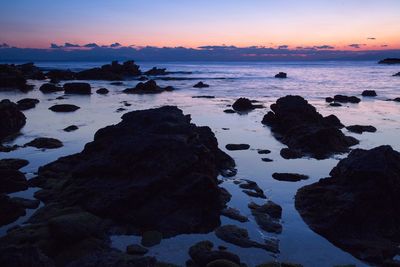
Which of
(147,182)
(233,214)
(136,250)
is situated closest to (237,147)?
(233,214)

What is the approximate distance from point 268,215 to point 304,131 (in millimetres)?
8641

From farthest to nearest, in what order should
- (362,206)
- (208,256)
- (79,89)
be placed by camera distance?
1. (79,89)
2. (362,206)
3. (208,256)

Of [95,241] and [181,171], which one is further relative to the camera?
[181,171]

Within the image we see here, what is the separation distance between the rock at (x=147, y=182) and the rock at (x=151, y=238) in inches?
7.5

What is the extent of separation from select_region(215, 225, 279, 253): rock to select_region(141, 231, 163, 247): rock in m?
1.35

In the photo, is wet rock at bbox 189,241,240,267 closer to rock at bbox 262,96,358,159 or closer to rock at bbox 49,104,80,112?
rock at bbox 262,96,358,159

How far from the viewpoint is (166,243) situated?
8.34 metres

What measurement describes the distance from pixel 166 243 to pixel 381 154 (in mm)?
6086

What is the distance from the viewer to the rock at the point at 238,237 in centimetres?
816

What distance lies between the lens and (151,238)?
848 cm

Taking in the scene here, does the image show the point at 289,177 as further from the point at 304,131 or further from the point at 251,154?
the point at 304,131

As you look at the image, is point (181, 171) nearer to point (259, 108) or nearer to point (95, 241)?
point (95, 241)

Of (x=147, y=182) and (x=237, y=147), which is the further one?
(x=237, y=147)

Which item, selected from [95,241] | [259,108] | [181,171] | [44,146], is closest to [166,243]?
[95,241]
